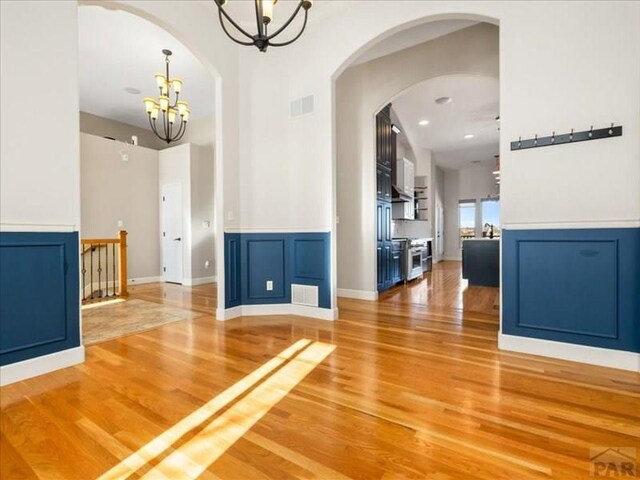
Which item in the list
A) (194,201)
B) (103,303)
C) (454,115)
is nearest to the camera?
(103,303)

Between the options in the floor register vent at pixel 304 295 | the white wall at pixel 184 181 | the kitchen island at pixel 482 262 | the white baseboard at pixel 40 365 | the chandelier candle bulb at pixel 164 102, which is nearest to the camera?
the white baseboard at pixel 40 365

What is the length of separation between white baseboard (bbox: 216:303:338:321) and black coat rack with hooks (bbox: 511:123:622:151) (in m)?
2.62

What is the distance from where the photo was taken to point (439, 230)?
485 inches

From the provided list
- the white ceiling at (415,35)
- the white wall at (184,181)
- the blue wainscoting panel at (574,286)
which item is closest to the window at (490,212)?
the white ceiling at (415,35)

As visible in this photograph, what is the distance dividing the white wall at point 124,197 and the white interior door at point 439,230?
9453mm

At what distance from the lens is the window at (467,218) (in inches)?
500

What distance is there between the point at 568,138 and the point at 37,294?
4.38 m

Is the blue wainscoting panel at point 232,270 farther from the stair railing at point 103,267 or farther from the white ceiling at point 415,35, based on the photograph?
the white ceiling at point 415,35

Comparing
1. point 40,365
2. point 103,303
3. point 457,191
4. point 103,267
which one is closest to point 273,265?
point 40,365

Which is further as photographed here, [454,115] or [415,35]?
[454,115]

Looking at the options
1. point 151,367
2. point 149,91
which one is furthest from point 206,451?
point 149,91

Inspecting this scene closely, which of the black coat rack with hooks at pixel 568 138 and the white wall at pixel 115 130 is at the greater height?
the white wall at pixel 115 130

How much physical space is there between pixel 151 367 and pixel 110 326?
5.21 feet

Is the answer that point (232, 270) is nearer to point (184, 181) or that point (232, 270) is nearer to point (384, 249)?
Answer: point (384, 249)
